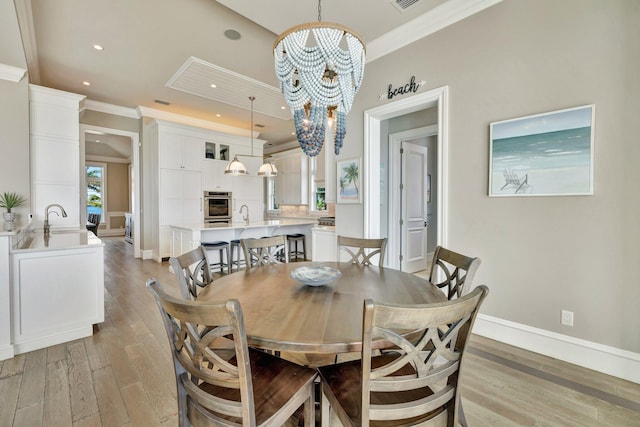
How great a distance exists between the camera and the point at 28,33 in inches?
118

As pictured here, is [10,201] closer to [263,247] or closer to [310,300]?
[263,247]

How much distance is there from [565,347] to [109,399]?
3.29 metres

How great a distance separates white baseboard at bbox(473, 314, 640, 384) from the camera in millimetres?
1911

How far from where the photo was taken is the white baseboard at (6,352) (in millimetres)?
2172

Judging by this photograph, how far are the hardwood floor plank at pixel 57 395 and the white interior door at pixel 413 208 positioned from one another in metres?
4.09

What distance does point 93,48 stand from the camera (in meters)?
3.54

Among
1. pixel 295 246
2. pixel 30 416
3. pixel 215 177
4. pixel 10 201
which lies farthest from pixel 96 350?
pixel 215 177

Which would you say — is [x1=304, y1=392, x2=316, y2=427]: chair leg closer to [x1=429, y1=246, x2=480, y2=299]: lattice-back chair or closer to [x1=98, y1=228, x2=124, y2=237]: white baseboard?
[x1=429, y1=246, x2=480, y2=299]: lattice-back chair

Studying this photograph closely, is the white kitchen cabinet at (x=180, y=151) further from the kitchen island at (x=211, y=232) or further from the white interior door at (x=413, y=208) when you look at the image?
the white interior door at (x=413, y=208)

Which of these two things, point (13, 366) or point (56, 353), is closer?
point (13, 366)

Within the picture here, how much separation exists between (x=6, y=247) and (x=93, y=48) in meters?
2.80

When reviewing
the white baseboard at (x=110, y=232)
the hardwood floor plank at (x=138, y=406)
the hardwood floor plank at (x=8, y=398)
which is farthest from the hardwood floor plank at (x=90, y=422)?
the white baseboard at (x=110, y=232)

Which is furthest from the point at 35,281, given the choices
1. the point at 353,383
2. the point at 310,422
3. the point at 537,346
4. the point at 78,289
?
the point at 537,346

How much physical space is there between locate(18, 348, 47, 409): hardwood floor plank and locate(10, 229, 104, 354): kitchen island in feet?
0.54
